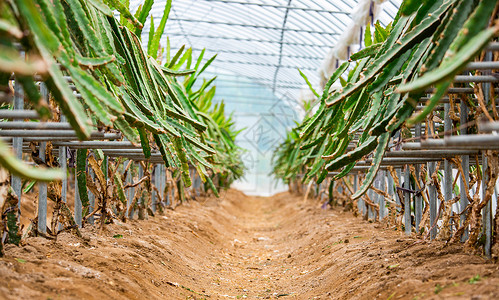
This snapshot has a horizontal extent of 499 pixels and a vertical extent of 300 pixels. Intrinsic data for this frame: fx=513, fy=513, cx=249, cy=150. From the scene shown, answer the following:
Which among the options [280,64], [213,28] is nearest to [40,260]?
[213,28]

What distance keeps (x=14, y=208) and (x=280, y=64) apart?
16382mm

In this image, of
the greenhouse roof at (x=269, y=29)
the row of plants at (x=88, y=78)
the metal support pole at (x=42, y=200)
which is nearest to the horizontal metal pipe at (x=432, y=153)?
the row of plants at (x=88, y=78)

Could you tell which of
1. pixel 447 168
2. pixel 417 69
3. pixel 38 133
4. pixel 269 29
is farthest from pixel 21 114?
pixel 269 29

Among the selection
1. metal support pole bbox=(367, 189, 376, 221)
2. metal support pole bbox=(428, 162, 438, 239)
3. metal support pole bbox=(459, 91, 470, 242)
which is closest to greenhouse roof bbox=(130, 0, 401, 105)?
metal support pole bbox=(367, 189, 376, 221)

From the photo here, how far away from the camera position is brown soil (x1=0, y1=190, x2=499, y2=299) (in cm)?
226

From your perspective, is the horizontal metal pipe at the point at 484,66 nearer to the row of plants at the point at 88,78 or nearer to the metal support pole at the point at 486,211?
the metal support pole at the point at 486,211

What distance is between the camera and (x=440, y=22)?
2.28 metres

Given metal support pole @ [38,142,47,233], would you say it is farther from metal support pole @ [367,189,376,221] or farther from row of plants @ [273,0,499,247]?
metal support pole @ [367,189,376,221]

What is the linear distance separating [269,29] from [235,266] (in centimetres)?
1086

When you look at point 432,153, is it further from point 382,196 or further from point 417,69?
point 382,196

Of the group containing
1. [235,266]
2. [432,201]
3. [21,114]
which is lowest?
[235,266]

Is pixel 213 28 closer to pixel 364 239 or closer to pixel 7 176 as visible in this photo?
pixel 364 239

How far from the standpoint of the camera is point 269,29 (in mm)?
14898

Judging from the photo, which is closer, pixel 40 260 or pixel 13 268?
pixel 13 268
